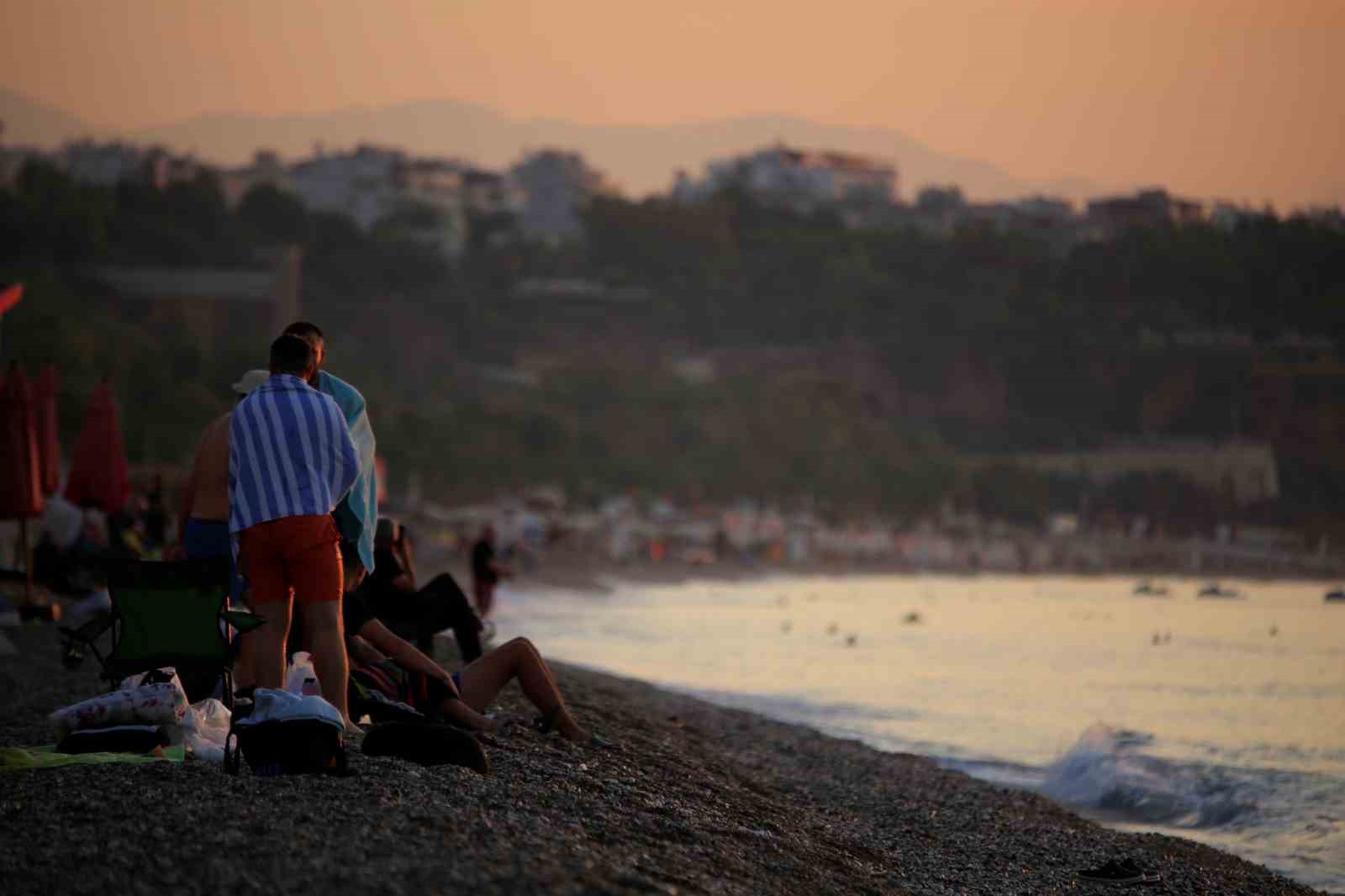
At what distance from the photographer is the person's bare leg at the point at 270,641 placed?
A: 6.44 meters

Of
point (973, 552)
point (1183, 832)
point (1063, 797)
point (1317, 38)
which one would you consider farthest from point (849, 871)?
point (973, 552)

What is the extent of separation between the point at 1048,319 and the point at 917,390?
645 cm

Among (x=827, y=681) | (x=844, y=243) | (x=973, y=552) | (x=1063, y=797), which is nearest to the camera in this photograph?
(x=1063, y=797)

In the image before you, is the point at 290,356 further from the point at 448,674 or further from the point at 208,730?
the point at 448,674

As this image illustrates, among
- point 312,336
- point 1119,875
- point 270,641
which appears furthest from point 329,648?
point 1119,875

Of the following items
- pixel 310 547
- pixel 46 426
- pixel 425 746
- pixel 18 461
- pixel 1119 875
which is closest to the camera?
pixel 425 746

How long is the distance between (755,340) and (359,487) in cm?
8478

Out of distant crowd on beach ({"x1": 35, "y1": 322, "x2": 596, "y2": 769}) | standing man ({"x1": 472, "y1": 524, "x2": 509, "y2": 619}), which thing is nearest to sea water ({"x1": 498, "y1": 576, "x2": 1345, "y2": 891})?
standing man ({"x1": 472, "y1": 524, "x2": 509, "y2": 619})

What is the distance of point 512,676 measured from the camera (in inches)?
290

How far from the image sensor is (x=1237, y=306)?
229 ft

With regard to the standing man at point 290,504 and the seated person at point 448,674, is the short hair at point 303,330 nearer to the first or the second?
the standing man at point 290,504

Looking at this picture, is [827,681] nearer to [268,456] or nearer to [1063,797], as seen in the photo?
[1063,797]

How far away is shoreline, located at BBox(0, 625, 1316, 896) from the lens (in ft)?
15.6

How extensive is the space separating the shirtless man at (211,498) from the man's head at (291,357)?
583 millimetres
